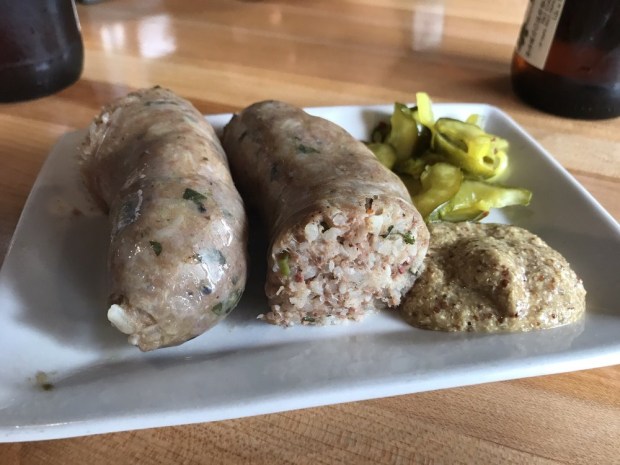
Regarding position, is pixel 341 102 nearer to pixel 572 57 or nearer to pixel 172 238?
pixel 572 57

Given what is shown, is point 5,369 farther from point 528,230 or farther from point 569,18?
point 569,18

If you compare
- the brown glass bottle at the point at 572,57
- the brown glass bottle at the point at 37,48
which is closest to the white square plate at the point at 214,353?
the brown glass bottle at the point at 572,57

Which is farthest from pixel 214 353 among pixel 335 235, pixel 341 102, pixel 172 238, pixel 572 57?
pixel 572 57

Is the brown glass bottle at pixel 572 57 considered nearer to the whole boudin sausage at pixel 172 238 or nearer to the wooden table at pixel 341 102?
the wooden table at pixel 341 102

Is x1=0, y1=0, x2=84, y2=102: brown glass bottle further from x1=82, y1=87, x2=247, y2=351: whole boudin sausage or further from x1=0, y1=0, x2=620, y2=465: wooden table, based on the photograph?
x1=82, y1=87, x2=247, y2=351: whole boudin sausage

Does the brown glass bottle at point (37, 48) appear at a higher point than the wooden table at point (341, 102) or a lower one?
higher

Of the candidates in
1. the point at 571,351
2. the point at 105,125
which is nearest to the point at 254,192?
the point at 105,125

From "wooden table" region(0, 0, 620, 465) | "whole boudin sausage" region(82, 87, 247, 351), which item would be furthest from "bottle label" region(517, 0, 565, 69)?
"whole boudin sausage" region(82, 87, 247, 351)

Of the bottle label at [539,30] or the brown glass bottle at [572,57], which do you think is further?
the bottle label at [539,30]
